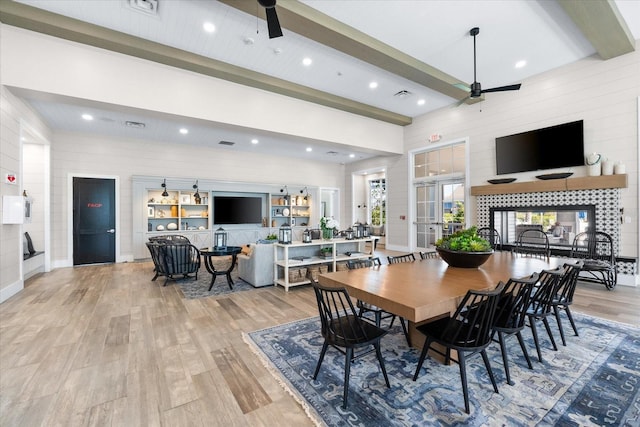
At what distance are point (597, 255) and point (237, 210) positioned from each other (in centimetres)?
867

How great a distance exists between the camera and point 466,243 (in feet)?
9.59

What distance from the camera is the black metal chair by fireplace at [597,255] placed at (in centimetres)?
446

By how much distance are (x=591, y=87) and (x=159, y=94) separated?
7533 mm

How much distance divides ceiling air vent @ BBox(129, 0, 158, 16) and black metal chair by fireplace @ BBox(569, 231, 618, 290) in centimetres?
719

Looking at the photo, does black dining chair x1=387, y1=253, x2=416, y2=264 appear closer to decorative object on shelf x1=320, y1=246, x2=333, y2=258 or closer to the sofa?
decorative object on shelf x1=320, y1=246, x2=333, y2=258

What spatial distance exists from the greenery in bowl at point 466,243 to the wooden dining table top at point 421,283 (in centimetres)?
21

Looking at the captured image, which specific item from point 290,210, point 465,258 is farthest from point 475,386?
point 290,210

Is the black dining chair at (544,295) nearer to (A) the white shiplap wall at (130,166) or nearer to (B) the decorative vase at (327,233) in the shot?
(B) the decorative vase at (327,233)

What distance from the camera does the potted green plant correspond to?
2840 mm

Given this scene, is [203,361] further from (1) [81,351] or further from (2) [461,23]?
(2) [461,23]

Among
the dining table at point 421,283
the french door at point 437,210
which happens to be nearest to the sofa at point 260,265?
the dining table at point 421,283

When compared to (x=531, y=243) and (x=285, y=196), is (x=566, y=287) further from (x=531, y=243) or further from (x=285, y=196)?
(x=285, y=196)

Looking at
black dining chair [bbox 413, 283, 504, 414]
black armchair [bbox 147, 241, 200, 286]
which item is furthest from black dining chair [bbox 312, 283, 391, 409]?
black armchair [bbox 147, 241, 200, 286]

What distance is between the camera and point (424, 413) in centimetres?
184
